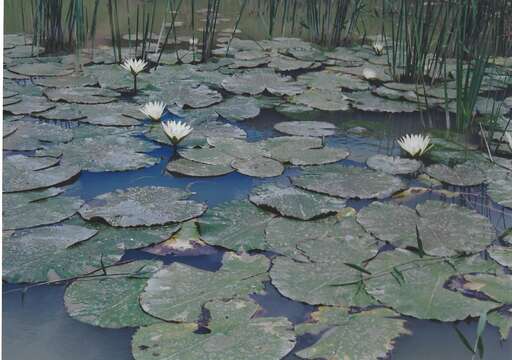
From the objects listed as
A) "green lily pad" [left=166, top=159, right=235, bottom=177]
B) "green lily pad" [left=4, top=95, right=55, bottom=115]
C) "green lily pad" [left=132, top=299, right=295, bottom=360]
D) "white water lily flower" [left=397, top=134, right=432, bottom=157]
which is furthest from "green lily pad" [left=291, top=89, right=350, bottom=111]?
"green lily pad" [left=132, top=299, right=295, bottom=360]

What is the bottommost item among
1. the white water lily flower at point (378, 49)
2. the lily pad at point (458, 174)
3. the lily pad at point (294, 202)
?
the lily pad at point (294, 202)

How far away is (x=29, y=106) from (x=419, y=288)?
2.33 m

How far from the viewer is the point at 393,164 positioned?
2.47 meters

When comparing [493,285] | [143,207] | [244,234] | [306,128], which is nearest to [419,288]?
[493,285]

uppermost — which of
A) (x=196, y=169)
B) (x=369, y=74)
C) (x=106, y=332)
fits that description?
(x=369, y=74)

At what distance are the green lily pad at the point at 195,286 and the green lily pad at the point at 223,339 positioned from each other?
44 mm

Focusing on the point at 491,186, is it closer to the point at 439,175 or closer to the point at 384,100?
the point at 439,175

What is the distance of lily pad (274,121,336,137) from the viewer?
286 centimetres

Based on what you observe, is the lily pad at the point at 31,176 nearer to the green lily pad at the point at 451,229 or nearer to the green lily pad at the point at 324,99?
the green lily pad at the point at 451,229

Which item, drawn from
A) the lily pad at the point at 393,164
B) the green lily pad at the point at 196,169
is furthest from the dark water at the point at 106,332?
the lily pad at the point at 393,164

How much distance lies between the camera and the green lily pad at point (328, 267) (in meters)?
1.57

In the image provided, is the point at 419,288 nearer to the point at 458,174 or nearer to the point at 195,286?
the point at 195,286

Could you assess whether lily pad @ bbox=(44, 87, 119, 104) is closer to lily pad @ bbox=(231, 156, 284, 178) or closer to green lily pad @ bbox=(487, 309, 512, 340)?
lily pad @ bbox=(231, 156, 284, 178)

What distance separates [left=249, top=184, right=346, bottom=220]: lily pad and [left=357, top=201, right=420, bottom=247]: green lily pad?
12cm
